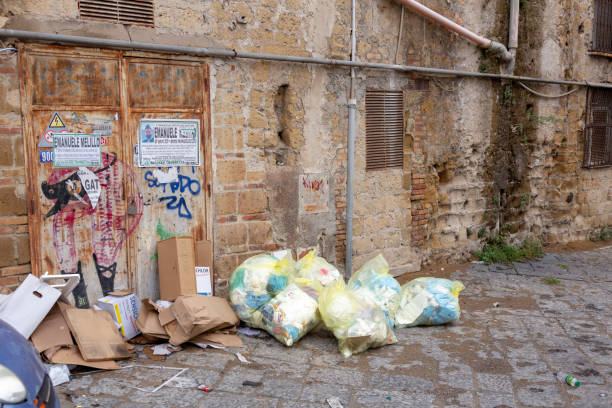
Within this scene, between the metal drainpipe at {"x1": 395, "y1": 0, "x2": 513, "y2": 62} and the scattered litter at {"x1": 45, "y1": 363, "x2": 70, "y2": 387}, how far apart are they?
211 inches

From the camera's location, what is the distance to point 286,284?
5059 mm

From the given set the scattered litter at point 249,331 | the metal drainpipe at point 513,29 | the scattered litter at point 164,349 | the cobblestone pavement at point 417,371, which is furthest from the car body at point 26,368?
the metal drainpipe at point 513,29

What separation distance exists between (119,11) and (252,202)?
2209mm

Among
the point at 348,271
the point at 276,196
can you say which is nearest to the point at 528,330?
the point at 348,271

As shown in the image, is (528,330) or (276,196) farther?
(276,196)

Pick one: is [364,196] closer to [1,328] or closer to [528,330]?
[528,330]

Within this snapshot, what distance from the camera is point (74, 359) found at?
157 inches

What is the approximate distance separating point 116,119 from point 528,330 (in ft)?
14.2

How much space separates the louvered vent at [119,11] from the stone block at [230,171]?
1475 millimetres

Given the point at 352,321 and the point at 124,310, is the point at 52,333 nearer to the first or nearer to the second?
the point at 124,310

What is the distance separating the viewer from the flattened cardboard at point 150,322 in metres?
4.50

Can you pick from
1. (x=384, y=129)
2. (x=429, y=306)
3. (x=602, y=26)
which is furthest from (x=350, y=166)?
(x=602, y=26)

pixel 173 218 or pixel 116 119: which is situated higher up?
pixel 116 119

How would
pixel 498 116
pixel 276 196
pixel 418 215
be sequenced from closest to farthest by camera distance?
pixel 276 196 → pixel 418 215 → pixel 498 116
